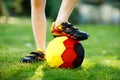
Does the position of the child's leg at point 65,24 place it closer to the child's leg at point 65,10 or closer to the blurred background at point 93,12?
the child's leg at point 65,10

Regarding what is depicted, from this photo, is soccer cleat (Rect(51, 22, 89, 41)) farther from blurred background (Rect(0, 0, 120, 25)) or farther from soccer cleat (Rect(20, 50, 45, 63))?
blurred background (Rect(0, 0, 120, 25))

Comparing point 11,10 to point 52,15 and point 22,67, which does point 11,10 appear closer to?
point 52,15

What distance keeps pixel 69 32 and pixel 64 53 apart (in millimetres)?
276

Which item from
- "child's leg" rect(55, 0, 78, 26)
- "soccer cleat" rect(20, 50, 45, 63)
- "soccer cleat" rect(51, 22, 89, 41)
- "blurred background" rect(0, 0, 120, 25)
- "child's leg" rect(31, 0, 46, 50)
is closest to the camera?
"soccer cleat" rect(51, 22, 89, 41)

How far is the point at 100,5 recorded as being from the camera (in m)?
17.8

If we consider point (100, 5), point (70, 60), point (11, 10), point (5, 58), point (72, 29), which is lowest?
point (11, 10)

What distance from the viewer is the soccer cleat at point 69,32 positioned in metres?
4.66

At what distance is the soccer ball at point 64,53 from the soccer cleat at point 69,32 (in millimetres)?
83

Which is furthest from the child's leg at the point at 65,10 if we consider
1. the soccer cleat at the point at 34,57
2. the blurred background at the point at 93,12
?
the blurred background at the point at 93,12

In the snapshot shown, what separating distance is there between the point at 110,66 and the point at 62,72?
0.97 meters

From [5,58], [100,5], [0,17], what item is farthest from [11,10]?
[5,58]

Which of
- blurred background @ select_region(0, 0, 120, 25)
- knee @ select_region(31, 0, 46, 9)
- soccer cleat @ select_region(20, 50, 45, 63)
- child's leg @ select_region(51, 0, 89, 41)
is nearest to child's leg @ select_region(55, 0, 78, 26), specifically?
child's leg @ select_region(51, 0, 89, 41)

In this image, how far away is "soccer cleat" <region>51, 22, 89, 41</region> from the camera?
4.66 meters

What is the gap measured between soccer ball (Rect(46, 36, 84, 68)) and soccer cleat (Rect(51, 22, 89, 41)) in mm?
83
